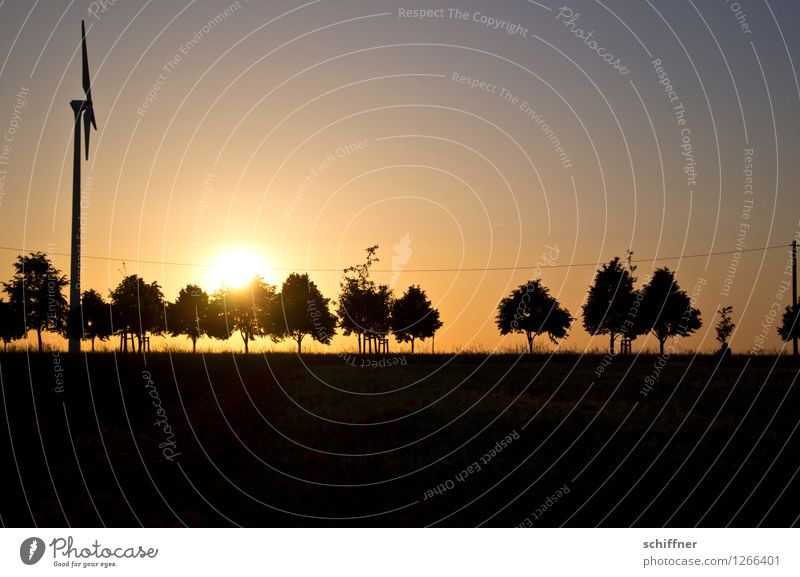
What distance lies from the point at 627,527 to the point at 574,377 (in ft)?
81.8

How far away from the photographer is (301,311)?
10544 cm

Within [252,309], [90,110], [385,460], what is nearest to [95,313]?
[252,309]

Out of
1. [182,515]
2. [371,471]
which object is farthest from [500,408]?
[182,515]

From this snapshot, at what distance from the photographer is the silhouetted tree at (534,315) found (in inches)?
3878

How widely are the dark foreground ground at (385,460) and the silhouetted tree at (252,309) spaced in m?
84.2

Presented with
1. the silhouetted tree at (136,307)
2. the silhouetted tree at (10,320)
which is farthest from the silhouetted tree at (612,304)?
the silhouetted tree at (10,320)

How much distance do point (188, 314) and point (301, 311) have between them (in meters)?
25.1

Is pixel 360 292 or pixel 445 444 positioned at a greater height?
pixel 360 292

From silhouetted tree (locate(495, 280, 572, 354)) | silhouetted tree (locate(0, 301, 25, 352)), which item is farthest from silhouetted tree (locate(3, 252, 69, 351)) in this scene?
silhouetted tree (locate(495, 280, 572, 354))

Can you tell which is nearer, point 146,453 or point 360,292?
point 146,453

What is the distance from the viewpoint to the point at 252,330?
379 ft

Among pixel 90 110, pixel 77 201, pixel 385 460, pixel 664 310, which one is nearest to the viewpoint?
pixel 385 460

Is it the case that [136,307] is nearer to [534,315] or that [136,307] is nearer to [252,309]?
[252,309]
